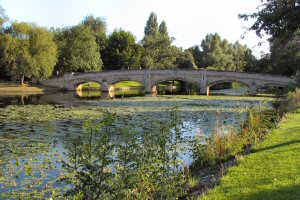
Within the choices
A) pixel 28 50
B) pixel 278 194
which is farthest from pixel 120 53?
pixel 278 194

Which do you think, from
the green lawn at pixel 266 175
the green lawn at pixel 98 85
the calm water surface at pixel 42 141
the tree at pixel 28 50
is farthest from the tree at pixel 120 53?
the green lawn at pixel 266 175

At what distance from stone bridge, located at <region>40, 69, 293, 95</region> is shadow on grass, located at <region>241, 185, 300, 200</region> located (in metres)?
42.5

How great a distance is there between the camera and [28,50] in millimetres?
51719

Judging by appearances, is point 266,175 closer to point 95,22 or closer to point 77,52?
point 77,52

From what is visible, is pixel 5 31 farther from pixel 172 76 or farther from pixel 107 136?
pixel 107 136

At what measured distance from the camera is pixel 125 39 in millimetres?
74562

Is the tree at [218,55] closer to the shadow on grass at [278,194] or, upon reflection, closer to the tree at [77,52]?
the tree at [77,52]

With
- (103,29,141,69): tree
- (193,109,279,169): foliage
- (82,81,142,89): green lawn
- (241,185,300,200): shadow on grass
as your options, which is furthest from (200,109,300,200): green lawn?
(103,29,141,69): tree

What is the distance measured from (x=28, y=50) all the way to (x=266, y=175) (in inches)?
1906

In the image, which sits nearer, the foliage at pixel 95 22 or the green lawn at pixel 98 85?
the green lawn at pixel 98 85

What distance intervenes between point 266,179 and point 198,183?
173 cm

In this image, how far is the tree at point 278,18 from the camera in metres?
9.82

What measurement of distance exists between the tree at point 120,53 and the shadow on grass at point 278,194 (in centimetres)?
6731

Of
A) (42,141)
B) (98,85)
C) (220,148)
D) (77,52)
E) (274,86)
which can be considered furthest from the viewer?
(98,85)
